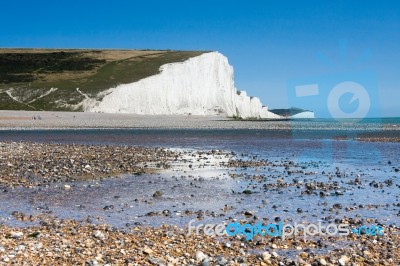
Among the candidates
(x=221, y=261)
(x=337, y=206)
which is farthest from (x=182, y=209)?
(x=221, y=261)

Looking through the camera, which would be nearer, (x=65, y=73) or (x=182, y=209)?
(x=182, y=209)

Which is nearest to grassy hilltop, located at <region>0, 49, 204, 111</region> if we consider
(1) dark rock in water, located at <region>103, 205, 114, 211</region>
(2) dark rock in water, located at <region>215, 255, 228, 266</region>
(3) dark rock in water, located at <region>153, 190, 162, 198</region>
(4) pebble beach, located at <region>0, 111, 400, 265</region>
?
(4) pebble beach, located at <region>0, 111, 400, 265</region>

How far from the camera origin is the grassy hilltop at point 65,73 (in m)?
97.6

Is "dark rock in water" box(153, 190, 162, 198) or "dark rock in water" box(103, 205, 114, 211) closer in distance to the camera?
"dark rock in water" box(103, 205, 114, 211)

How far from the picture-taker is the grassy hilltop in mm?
97562

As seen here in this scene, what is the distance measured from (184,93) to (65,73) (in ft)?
106

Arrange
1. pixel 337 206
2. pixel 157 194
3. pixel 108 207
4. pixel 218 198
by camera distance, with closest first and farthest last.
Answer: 1. pixel 108 207
2. pixel 337 206
3. pixel 218 198
4. pixel 157 194

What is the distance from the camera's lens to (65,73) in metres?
120

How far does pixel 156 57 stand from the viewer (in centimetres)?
13050

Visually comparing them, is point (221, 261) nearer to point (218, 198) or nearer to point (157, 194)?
point (218, 198)

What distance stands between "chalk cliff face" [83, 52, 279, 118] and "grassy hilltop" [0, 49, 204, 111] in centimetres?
327

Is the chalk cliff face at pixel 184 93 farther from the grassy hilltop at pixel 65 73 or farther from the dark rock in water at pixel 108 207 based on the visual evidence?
the dark rock in water at pixel 108 207

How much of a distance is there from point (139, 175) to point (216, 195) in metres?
5.40

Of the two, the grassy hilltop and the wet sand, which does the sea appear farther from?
the grassy hilltop
